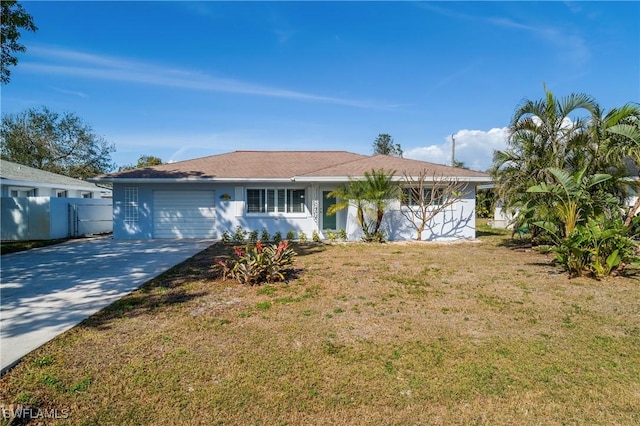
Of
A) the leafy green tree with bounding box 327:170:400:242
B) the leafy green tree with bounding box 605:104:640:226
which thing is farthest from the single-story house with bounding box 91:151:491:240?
the leafy green tree with bounding box 605:104:640:226

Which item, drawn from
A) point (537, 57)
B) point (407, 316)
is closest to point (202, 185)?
point (407, 316)

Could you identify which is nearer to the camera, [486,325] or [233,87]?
[486,325]

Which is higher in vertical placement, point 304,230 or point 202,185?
point 202,185

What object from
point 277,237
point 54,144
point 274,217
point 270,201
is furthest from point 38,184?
point 54,144

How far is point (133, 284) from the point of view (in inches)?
303

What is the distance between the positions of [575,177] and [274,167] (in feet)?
39.3

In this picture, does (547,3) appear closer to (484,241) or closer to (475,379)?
(484,241)

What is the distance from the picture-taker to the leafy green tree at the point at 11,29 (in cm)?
1223

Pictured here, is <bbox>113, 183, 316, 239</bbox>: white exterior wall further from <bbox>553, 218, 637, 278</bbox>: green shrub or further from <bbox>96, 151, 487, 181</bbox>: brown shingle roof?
<bbox>553, 218, 637, 278</bbox>: green shrub

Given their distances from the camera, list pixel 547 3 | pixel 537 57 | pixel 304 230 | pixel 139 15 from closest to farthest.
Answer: pixel 547 3 < pixel 139 15 < pixel 537 57 < pixel 304 230

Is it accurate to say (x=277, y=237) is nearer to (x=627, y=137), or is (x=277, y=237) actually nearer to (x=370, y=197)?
(x=370, y=197)

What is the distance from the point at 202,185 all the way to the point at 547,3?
1416cm

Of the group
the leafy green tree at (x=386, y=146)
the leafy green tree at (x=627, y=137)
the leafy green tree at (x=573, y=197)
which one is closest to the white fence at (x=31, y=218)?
the leafy green tree at (x=573, y=197)

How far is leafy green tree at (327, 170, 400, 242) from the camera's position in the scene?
549 inches
